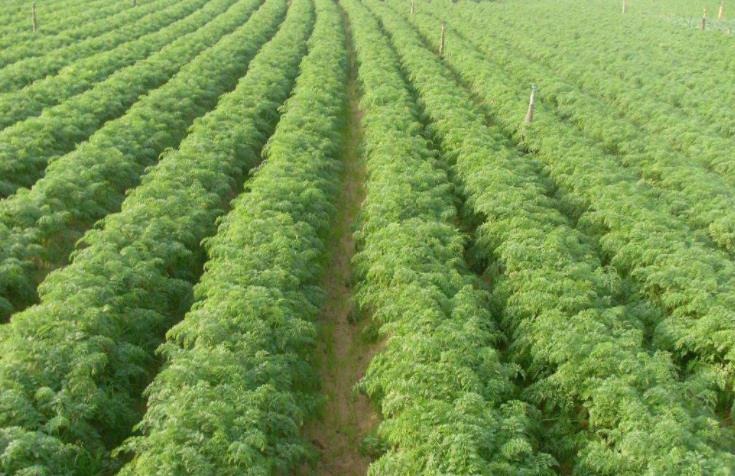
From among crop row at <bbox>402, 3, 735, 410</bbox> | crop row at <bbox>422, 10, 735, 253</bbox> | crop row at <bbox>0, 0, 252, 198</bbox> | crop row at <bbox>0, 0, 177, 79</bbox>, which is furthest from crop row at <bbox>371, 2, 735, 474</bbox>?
crop row at <bbox>0, 0, 177, 79</bbox>

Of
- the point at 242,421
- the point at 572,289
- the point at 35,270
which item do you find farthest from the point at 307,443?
the point at 35,270

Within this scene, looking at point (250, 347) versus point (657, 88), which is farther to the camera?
point (657, 88)

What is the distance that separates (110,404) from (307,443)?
3722 millimetres

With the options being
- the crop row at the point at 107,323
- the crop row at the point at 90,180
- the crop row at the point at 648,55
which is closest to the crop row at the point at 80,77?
the crop row at the point at 90,180

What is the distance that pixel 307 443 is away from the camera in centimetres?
1048

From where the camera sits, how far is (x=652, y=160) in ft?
71.3

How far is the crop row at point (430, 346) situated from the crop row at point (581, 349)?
0.71m

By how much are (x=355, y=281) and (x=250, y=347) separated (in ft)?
17.0

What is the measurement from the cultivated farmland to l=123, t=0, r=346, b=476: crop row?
0.19 ft

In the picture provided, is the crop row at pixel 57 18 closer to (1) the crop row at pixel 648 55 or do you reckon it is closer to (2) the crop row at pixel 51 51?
(2) the crop row at pixel 51 51

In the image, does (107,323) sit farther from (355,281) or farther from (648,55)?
(648,55)

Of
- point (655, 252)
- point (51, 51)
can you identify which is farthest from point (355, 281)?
point (51, 51)

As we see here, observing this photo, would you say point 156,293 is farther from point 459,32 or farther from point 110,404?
point 459,32

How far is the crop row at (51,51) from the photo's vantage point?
26.7m
